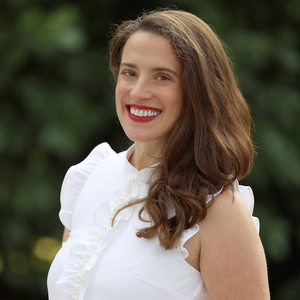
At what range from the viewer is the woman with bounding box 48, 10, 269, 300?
137cm

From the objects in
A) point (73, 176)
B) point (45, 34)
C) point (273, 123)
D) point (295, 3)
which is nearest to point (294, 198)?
point (273, 123)

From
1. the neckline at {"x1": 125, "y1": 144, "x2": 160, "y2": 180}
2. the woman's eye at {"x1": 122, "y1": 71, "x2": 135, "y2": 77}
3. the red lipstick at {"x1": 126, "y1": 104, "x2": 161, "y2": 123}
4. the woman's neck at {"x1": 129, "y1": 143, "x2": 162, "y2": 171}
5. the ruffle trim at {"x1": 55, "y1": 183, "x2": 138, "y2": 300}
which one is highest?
the woman's eye at {"x1": 122, "y1": 71, "x2": 135, "y2": 77}

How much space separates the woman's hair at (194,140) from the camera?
1428 mm

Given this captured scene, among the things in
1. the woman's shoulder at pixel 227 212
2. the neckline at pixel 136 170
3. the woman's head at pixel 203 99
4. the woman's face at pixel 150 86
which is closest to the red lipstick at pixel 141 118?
the woman's face at pixel 150 86

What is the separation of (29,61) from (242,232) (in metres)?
2.55

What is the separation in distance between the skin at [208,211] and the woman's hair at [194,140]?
0.13ft

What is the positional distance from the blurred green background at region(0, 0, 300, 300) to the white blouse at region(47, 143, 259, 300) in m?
1.34

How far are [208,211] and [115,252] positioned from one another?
0.38m

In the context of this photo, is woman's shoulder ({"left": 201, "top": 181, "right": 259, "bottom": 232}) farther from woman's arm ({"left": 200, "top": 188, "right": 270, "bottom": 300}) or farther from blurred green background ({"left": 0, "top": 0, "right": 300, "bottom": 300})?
blurred green background ({"left": 0, "top": 0, "right": 300, "bottom": 300})

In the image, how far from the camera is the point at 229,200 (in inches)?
55.5

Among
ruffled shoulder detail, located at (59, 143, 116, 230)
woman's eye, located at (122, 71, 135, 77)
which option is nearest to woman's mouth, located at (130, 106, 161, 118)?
woman's eye, located at (122, 71, 135, 77)

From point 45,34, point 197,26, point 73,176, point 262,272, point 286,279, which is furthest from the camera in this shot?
point 286,279

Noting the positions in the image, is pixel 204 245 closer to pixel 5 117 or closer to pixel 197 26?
pixel 197 26

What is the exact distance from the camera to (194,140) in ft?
4.89
